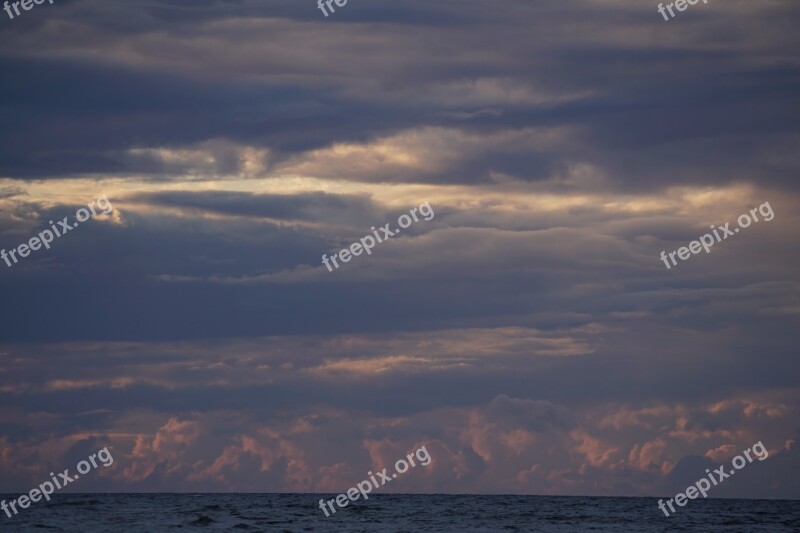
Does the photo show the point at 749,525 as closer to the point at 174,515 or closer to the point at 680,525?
the point at 680,525

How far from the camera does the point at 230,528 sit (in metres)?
86.6

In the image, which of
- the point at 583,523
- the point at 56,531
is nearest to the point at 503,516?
the point at 583,523

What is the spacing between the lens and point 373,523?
333ft

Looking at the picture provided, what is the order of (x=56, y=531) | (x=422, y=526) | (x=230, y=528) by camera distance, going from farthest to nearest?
(x=422, y=526), (x=230, y=528), (x=56, y=531)

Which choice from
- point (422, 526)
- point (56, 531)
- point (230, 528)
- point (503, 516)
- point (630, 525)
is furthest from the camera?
point (503, 516)

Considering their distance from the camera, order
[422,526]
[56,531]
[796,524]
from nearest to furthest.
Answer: [56,531]
[422,526]
[796,524]

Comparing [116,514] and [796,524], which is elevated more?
[116,514]

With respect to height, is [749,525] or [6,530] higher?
[6,530]

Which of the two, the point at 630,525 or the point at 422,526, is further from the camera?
the point at 630,525

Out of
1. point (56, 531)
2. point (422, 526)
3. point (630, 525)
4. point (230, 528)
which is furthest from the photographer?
point (630, 525)

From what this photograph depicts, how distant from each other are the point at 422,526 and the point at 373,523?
572 centimetres

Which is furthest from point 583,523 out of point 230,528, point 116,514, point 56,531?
point 56,531

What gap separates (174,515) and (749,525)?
60719 mm

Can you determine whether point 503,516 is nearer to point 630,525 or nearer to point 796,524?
point 630,525
